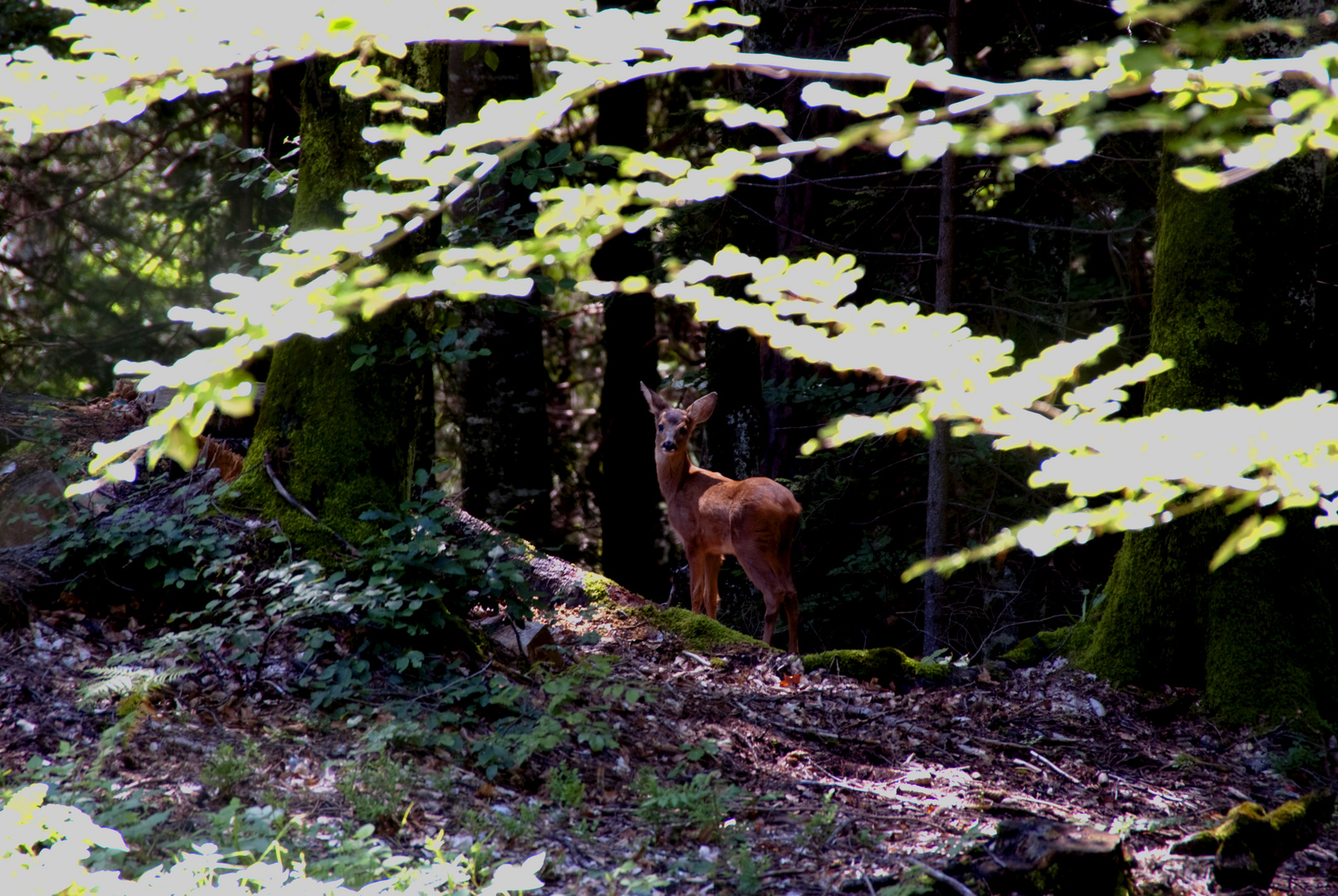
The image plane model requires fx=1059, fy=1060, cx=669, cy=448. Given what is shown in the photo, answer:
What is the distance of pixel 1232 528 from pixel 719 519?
4.15 m

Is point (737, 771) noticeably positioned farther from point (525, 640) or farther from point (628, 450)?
point (628, 450)

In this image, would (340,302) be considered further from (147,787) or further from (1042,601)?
(1042,601)

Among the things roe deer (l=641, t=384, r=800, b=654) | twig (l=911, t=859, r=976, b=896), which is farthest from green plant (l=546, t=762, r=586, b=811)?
roe deer (l=641, t=384, r=800, b=654)

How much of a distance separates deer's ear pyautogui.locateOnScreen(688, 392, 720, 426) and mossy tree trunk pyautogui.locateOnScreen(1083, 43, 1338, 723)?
12.6ft

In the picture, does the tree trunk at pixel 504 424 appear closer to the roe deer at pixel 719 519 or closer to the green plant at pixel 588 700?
the roe deer at pixel 719 519

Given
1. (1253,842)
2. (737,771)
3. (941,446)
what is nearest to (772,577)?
(941,446)

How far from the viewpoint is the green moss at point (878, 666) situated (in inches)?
263

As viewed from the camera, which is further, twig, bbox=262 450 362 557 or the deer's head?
the deer's head

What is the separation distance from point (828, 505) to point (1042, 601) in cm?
224

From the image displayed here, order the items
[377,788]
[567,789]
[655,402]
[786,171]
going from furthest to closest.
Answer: [655,402], [567,789], [377,788], [786,171]

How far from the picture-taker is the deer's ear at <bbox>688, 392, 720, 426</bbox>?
930 cm

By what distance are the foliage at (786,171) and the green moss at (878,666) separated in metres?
4.68

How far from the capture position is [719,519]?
9.07m

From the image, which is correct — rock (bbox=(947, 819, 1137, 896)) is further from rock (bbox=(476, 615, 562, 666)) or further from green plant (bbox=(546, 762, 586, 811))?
rock (bbox=(476, 615, 562, 666))
